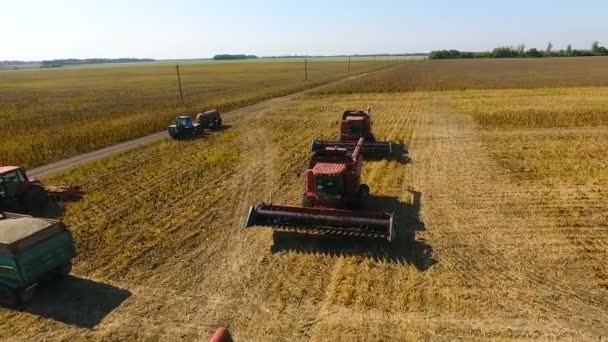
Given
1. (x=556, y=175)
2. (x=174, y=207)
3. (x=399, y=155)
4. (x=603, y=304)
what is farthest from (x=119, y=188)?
(x=556, y=175)

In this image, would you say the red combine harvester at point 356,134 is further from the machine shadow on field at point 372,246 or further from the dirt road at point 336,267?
the machine shadow on field at point 372,246

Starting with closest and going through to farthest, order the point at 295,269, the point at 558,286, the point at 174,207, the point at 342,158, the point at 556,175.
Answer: the point at 558,286, the point at 295,269, the point at 342,158, the point at 174,207, the point at 556,175

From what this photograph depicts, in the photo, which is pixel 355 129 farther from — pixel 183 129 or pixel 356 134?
pixel 183 129

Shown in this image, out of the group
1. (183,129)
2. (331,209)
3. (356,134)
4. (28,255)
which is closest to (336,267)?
(331,209)

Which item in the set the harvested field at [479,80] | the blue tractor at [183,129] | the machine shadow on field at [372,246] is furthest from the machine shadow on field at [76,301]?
the harvested field at [479,80]

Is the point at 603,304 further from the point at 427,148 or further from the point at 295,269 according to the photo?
the point at 427,148

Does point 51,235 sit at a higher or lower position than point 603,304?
higher
